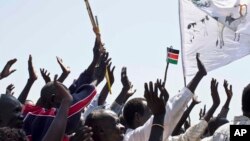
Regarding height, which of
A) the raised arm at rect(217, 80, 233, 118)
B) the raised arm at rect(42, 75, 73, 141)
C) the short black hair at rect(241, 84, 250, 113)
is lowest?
the raised arm at rect(217, 80, 233, 118)

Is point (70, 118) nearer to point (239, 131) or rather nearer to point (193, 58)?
point (239, 131)

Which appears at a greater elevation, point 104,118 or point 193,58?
point 104,118

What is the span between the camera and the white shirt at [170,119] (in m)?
4.52

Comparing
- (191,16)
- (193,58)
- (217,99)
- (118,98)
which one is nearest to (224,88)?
(217,99)

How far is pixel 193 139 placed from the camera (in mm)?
5629

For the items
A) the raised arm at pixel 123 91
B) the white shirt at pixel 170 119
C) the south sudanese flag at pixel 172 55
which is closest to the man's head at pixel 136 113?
the white shirt at pixel 170 119

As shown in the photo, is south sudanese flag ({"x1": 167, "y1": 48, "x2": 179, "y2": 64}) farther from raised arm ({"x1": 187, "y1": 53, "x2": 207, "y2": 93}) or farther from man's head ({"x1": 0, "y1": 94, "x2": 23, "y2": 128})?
man's head ({"x1": 0, "y1": 94, "x2": 23, "y2": 128})

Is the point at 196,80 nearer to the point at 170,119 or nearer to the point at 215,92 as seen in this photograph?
the point at 170,119

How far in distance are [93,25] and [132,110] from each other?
52.3 inches

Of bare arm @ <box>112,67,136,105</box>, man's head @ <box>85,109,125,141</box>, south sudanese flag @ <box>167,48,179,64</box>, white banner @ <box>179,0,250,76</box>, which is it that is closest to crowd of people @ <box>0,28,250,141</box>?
man's head @ <box>85,109,125,141</box>

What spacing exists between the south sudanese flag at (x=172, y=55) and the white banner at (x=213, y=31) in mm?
277

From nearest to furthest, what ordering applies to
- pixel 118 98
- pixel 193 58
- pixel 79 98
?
pixel 79 98, pixel 118 98, pixel 193 58

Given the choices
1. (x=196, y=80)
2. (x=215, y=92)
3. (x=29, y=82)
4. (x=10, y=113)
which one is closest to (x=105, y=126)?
(x=10, y=113)

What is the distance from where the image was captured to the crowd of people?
12.9 feet
